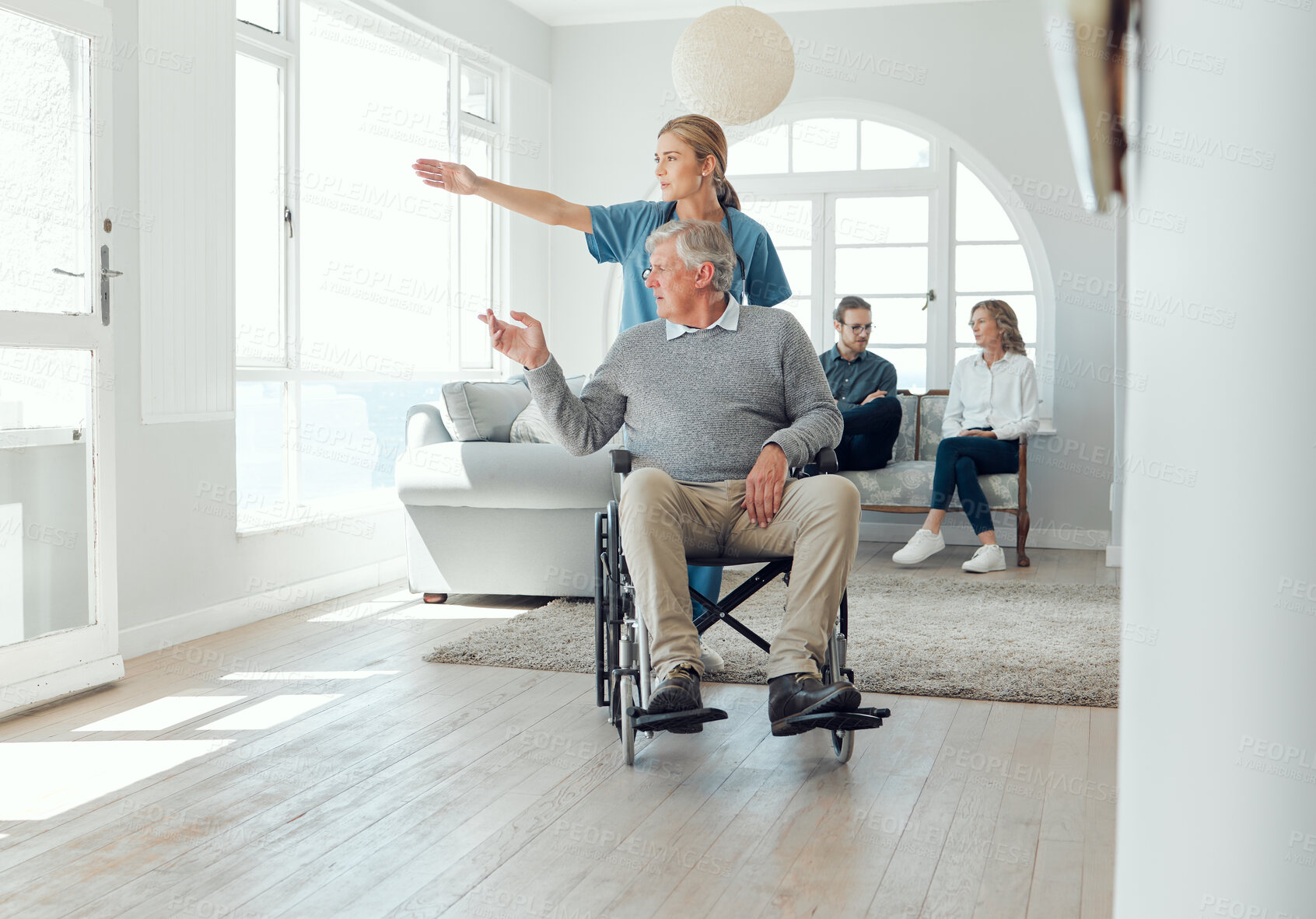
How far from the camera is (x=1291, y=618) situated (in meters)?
0.29

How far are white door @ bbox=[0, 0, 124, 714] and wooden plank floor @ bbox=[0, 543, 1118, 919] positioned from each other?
207mm

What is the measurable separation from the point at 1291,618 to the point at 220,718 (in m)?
2.88

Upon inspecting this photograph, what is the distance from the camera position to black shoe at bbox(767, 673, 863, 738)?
2.28 metres

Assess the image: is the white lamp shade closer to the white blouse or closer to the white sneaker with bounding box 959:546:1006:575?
the white blouse

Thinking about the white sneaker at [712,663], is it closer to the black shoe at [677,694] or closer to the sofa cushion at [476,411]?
the black shoe at [677,694]

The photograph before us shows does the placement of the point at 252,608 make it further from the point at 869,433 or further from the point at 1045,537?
the point at 1045,537

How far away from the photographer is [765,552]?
2.55 m

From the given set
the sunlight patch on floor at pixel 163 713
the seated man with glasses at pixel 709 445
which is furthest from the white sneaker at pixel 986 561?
the sunlight patch on floor at pixel 163 713

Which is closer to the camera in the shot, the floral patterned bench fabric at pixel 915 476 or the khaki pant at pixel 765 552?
the khaki pant at pixel 765 552

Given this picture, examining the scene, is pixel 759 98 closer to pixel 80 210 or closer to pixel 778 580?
pixel 778 580

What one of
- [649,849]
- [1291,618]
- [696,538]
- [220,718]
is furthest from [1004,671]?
[1291,618]

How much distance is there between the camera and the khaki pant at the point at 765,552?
2.41 meters

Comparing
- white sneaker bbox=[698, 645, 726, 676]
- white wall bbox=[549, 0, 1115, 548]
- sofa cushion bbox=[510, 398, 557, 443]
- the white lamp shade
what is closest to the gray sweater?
white sneaker bbox=[698, 645, 726, 676]

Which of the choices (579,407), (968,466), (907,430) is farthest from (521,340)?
(907,430)
